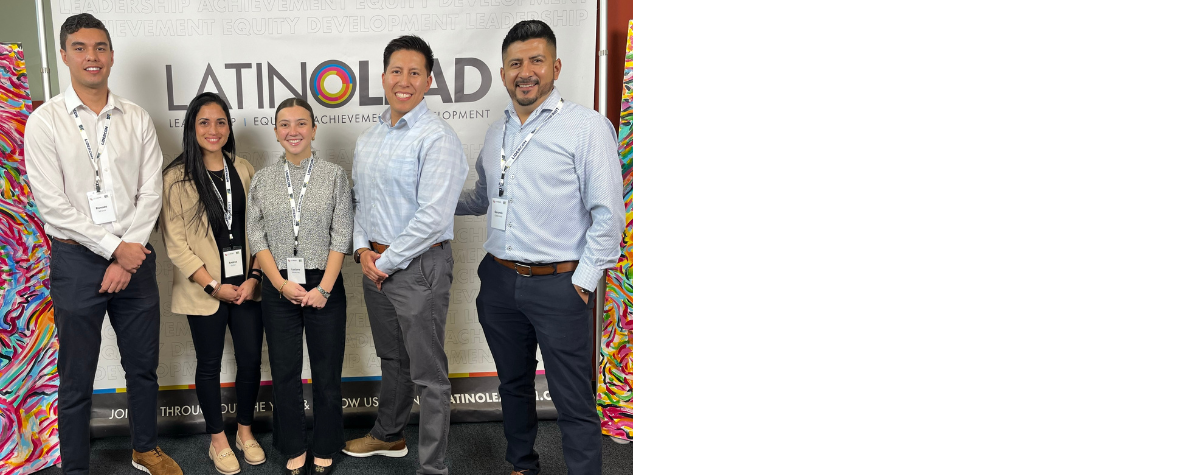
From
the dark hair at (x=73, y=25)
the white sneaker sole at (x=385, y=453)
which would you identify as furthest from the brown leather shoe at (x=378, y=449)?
the dark hair at (x=73, y=25)

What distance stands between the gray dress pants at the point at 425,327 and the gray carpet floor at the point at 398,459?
6.7 inches

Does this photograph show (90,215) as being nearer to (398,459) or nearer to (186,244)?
(186,244)

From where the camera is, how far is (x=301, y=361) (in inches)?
87.4

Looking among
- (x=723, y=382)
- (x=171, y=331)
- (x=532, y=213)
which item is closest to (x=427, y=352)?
(x=532, y=213)

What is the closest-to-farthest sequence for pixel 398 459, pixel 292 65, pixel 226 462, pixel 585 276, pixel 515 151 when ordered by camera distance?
pixel 585 276, pixel 515 151, pixel 226 462, pixel 398 459, pixel 292 65

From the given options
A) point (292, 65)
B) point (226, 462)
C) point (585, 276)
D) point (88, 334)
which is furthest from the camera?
point (292, 65)

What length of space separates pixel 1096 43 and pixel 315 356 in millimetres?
2402

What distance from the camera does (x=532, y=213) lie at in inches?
75.4

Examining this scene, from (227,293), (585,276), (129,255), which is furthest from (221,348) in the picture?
(585,276)

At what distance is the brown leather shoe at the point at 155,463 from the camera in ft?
7.34

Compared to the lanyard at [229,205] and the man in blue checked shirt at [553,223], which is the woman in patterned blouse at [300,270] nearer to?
the lanyard at [229,205]

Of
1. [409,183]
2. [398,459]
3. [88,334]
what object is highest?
[409,183]

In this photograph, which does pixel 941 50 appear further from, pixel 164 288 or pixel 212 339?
pixel 164 288

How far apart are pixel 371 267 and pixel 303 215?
1.02 feet
